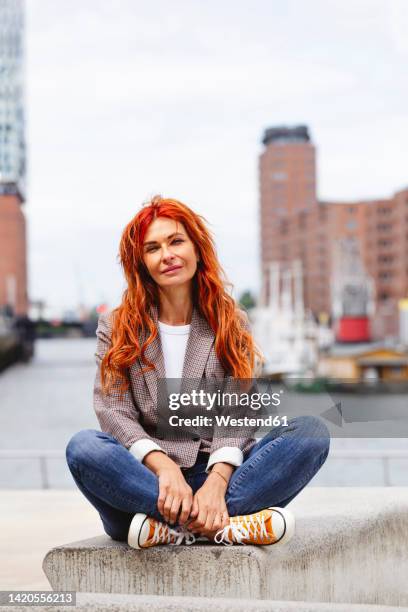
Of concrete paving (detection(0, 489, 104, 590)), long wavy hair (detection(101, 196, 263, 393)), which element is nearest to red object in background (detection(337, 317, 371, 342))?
concrete paving (detection(0, 489, 104, 590))

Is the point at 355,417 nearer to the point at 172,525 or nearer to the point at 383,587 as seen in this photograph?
the point at 172,525

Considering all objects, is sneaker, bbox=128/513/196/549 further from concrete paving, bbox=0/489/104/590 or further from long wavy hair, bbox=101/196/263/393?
concrete paving, bbox=0/489/104/590

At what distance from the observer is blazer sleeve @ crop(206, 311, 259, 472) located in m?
2.26

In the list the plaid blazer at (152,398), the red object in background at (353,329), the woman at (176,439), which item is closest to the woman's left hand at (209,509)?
the woman at (176,439)

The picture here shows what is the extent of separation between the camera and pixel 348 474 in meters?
26.3

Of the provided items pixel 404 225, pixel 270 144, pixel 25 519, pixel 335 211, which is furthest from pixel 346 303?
pixel 25 519

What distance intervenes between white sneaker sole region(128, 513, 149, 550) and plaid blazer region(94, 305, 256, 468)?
0.18 metres

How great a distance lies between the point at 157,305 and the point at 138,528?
0.58 metres

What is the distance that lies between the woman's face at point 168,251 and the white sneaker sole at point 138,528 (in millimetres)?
571

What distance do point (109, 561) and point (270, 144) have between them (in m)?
105

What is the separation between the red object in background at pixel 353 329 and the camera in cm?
6425

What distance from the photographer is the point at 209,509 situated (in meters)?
2.16

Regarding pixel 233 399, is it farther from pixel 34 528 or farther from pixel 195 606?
pixel 34 528

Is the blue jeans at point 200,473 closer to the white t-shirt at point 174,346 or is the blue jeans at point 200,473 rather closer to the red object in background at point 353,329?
the white t-shirt at point 174,346
